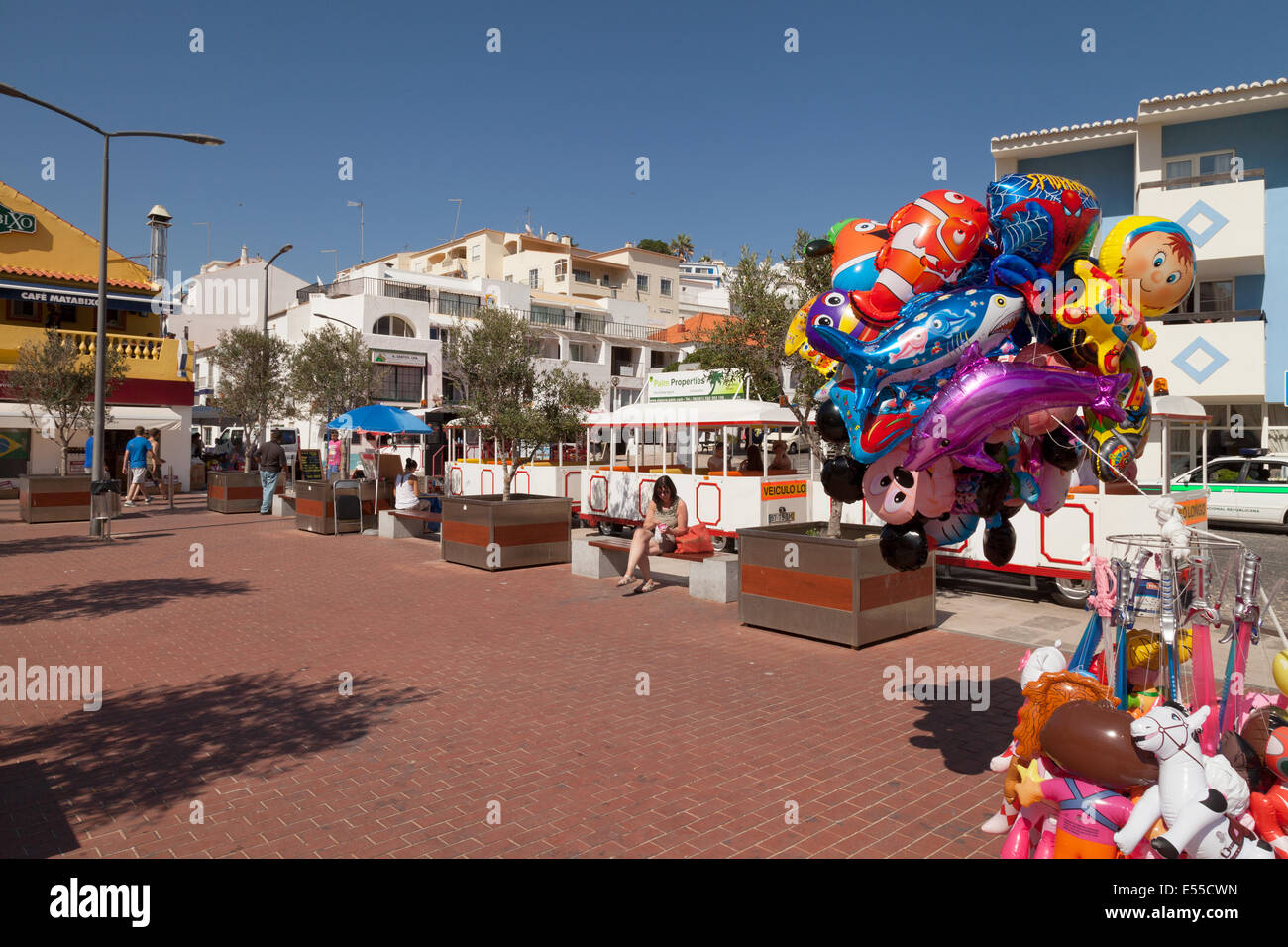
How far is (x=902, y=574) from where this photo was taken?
8570mm

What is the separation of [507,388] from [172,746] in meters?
9.88

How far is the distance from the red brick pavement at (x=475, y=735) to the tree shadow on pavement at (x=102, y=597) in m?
0.07

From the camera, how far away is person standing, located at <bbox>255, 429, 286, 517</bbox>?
67.3 ft

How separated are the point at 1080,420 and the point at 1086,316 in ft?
1.59

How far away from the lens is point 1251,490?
61.9 ft

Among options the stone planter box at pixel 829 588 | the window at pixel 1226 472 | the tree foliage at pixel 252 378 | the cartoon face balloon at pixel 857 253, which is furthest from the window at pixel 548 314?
the cartoon face balloon at pixel 857 253

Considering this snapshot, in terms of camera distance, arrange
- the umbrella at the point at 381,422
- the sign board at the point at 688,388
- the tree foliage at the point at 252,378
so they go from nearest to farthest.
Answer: the sign board at the point at 688,388 < the umbrella at the point at 381,422 < the tree foliage at the point at 252,378

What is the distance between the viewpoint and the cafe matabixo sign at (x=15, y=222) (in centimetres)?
2605

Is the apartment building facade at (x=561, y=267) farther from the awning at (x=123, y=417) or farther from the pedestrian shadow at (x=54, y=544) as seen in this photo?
the pedestrian shadow at (x=54, y=544)

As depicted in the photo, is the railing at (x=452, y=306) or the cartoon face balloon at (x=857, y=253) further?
the railing at (x=452, y=306)

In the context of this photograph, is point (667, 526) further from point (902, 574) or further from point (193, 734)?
point (193, 734)

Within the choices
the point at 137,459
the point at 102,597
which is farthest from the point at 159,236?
the point at 102,597

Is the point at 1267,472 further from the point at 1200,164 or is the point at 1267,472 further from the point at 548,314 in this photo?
the point at 548,314
